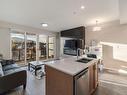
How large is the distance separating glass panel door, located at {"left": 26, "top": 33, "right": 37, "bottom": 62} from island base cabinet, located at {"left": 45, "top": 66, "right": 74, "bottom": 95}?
442 centimetres

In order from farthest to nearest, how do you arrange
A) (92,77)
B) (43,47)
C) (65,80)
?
1. (43,47)
2. (92,77)
3. (65,80)

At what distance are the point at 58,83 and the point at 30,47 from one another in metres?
5.02

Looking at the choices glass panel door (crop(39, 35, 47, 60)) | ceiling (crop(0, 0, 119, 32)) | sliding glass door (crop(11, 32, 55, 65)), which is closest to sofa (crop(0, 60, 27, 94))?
ceiling (crop(0, 0, 119, 32))

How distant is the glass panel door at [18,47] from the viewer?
580 cm

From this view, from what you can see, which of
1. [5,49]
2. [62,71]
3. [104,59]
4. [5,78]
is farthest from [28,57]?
[62,71]

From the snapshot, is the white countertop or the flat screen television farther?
the flat screen television

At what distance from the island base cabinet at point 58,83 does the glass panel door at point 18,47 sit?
13.9ft

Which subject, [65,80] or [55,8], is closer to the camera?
[65,80]

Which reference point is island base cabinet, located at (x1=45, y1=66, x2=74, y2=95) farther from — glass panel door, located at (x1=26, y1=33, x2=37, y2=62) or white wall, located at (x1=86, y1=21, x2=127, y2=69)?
glass panel door, located at (x1=26, y1=33, x2=37, y2=62)

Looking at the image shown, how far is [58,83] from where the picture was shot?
2.05 metres

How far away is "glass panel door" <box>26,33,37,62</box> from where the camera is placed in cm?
638

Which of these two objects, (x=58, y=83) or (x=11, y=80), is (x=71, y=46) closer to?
(x=11, y=80)

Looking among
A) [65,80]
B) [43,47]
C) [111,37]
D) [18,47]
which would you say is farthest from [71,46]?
[65,80]

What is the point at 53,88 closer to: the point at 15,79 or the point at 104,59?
the point at 15,79
